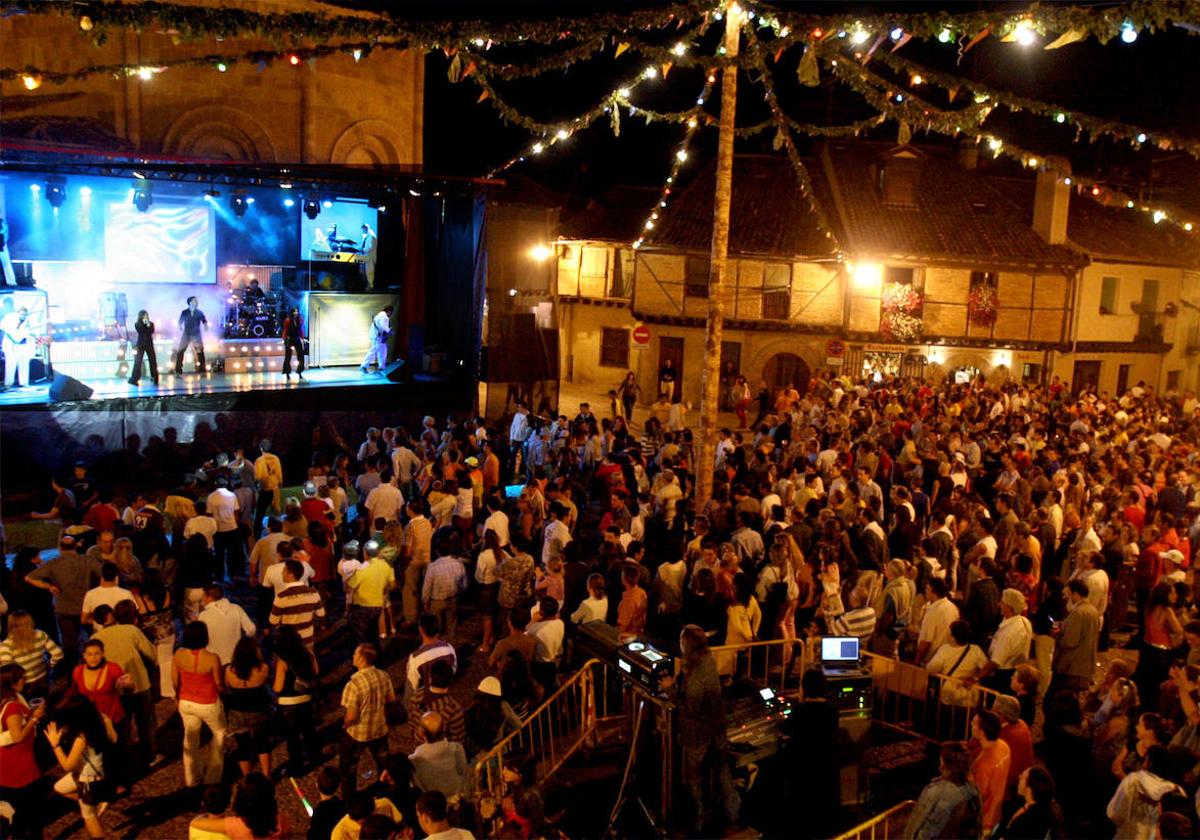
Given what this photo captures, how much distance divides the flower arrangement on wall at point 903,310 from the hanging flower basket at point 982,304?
1.39 m

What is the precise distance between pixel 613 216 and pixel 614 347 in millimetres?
4485

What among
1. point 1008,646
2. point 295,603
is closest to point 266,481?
point 295,603

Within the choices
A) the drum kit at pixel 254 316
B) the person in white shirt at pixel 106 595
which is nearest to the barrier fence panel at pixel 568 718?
the person in white shirt at pixel 106 595

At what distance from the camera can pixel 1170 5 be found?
713 cm

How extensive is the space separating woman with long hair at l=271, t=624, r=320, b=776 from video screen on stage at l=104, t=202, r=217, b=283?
14542mm

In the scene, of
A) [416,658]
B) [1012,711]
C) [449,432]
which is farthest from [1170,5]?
[449,432]

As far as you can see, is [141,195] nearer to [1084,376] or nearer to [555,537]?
[555,537]

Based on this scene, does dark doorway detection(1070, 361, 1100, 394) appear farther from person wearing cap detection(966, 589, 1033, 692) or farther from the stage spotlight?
the stage spotlight

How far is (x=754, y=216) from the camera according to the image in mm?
28000

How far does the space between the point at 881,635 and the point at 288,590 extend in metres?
5.02

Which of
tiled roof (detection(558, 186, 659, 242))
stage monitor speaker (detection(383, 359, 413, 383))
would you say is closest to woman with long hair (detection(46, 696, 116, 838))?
A: stage monitor speaker (detection(383, 359, 413, 383))

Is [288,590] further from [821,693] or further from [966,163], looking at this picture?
[966,163]

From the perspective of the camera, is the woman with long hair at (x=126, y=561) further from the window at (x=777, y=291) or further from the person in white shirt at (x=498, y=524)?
the window at (x=777, y=291)

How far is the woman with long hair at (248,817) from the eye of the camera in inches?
188
